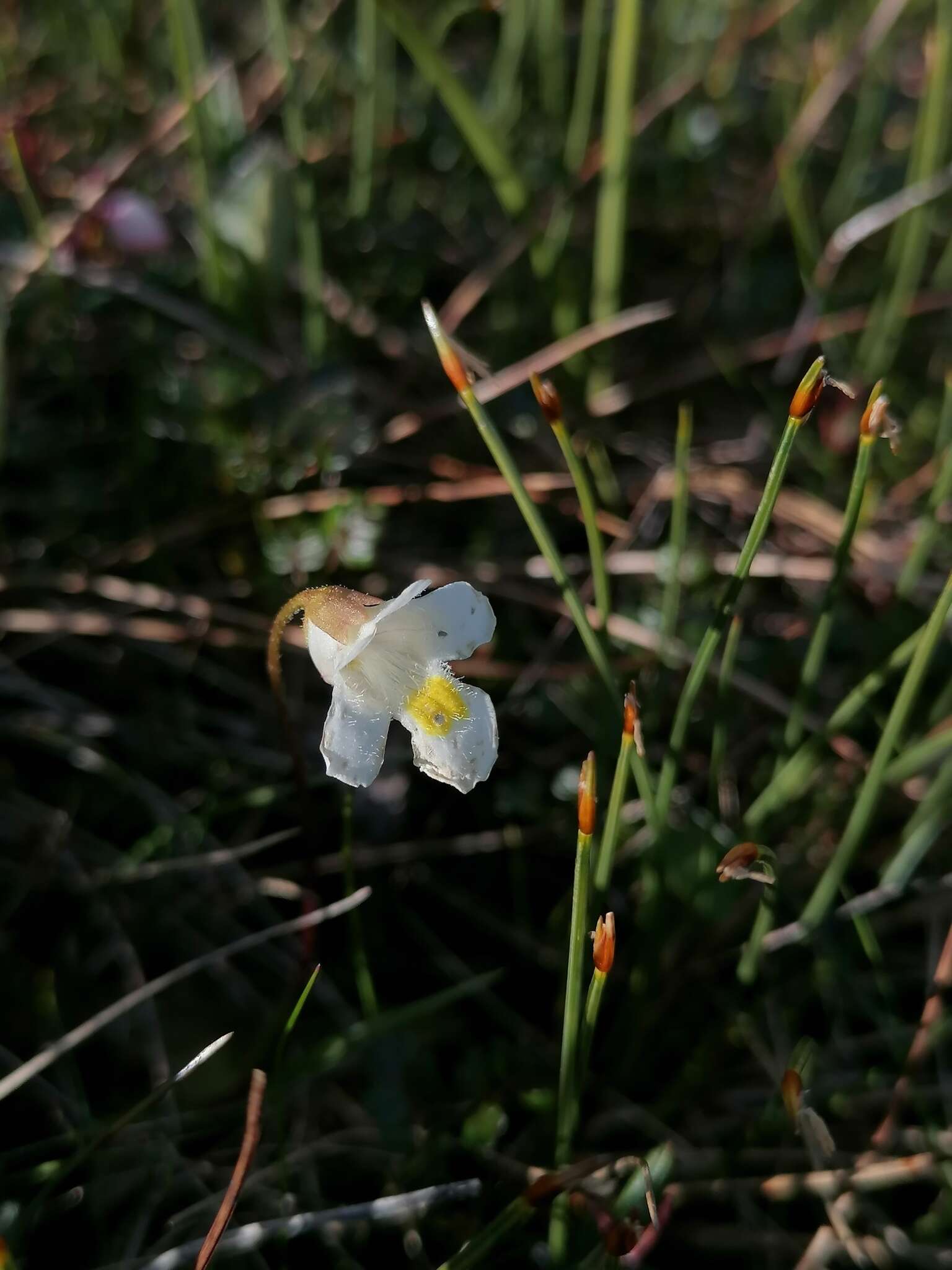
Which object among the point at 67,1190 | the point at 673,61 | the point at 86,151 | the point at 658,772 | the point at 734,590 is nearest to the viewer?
the point at 734,590

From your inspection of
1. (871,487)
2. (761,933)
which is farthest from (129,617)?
(871,487)

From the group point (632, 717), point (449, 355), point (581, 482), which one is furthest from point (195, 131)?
point (632, 717)

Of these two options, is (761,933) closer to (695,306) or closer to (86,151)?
(695,306)

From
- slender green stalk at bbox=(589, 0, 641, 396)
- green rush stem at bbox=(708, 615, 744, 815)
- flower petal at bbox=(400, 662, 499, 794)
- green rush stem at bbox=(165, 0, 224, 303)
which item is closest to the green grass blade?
green rush stem at bbox=(708, 615, 744, 815)

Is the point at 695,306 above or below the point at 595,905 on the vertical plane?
above

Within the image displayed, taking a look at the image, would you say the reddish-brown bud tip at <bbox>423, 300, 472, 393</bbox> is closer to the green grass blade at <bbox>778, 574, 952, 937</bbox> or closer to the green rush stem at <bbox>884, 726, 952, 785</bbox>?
the green grass blade at <bbox>778, 574, 952, 937</bbox>

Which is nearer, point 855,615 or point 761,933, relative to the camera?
point 761,933

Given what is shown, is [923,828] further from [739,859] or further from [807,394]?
[807,394]
